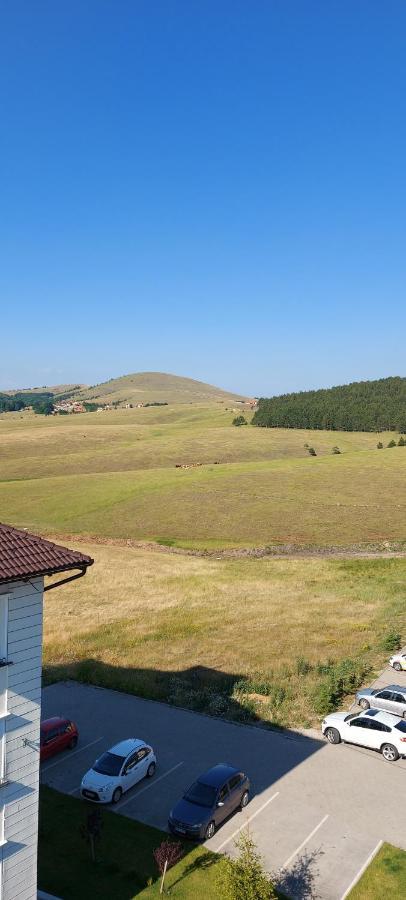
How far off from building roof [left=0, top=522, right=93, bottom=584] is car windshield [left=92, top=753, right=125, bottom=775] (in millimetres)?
11113

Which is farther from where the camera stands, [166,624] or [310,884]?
[166,624]

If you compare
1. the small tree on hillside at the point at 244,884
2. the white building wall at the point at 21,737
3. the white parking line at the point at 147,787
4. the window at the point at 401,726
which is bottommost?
the white parking line at the point at 147,787

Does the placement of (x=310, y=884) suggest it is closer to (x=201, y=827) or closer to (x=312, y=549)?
(x=201, y=827)

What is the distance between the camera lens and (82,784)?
2144cm

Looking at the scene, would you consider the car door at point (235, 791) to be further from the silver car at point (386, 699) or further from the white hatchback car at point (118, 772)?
the silver car at point (386, 699)

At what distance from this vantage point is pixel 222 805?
1975 centimetres

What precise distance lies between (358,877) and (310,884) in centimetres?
137

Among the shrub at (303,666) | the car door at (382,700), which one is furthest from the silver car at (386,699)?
the shrub at (303,666)

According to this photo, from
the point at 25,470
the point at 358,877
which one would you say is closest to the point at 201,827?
the point at 358,877

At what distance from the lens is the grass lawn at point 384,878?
55.4 ft

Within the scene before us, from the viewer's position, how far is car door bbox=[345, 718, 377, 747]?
25.1 meters

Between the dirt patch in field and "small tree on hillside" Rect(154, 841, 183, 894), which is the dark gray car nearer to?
"small tree on hillside" Rect(154, 841, 183, 894)

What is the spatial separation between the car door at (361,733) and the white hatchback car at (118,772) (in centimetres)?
799

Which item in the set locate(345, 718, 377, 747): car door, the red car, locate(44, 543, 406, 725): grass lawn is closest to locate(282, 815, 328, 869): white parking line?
locate(345, 718, 377, 747): car door
